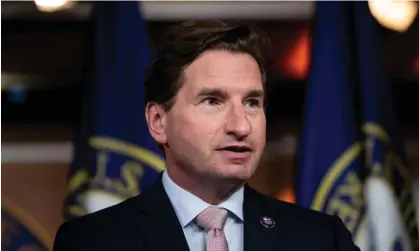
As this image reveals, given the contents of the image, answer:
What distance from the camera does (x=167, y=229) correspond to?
3.56 feet

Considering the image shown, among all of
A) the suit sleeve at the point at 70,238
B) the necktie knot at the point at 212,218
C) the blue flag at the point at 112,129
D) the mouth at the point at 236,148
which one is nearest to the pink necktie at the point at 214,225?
the necktie knot at the point at 212,218

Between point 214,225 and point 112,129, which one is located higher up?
point 112,129

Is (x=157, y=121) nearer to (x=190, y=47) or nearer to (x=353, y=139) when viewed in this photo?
(x=190, y=47)

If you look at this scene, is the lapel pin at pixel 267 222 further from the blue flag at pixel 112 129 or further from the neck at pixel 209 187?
the blue flag at pixel 112 129

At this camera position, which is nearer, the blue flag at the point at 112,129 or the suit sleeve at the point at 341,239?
the suit sleeve at the point at 341,239

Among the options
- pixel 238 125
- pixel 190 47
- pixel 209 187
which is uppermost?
pixel 190 47

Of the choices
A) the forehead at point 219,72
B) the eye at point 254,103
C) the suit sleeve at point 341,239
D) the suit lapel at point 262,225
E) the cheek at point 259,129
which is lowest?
the suit sleeve at point 341,239

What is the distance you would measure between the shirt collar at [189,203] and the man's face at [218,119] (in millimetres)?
41

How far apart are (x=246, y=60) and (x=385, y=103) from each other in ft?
1.54

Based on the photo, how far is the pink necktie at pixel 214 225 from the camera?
107 centimetres

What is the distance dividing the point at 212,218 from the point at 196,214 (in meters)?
0.03

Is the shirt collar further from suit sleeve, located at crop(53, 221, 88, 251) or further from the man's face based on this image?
suit sleeve, located at crop(53, 221, 88, 251)

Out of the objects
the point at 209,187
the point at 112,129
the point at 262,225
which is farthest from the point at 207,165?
the point at 112,129

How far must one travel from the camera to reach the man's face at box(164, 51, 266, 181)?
108 cm
